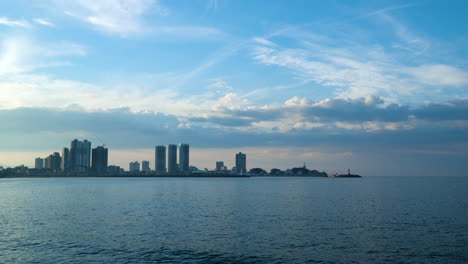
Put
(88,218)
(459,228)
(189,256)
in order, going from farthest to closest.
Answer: (88,218) → (459,228) → (189,256)

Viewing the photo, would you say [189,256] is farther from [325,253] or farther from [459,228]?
[459,228]

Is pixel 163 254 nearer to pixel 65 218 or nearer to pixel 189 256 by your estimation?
pixel 189 256

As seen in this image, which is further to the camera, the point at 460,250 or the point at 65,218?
the point at 65,218

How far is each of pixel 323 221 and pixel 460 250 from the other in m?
26.4

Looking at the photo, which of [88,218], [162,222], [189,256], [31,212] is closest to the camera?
[189,256]

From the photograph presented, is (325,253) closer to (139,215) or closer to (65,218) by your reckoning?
(139,215)

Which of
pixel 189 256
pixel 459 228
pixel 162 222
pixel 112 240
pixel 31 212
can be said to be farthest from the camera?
pixel 31 212

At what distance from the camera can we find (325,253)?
43.8 metres

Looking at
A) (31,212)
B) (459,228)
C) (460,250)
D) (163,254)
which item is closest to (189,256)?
(163,254)

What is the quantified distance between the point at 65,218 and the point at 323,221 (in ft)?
182

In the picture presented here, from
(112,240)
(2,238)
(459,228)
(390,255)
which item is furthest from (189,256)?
(459,228)

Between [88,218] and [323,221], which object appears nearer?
[323,221]

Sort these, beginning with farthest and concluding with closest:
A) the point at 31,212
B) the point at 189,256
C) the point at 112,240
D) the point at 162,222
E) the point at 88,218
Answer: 1. the point at 31,212
2. the point at 88,218
3. the point at 162,222
4. the point at 112,240
5. the point at 189,256

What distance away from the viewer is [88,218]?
242 ft
